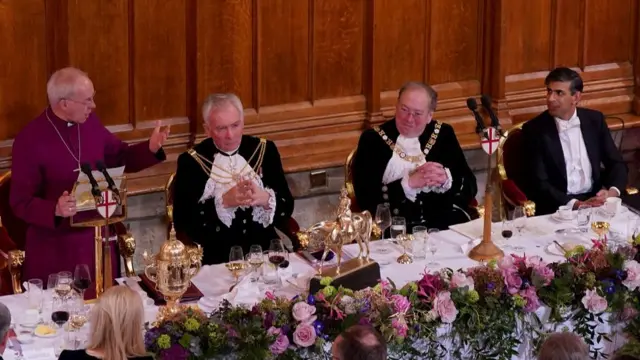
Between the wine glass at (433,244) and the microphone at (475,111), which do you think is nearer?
the microphone at (475,111)

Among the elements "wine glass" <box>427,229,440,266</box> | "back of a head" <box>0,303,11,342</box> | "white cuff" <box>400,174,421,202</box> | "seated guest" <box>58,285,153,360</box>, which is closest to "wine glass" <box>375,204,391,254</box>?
"wine glass" <box>427,229,440,266</box>

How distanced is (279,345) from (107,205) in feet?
3.17

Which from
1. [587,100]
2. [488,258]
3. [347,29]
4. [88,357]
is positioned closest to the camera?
[88,357]

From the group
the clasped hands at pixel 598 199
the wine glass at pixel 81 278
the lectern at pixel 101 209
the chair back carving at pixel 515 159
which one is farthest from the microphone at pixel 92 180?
the chair back carving at pixel 515 159

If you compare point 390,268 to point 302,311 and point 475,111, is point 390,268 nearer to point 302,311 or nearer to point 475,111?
point 475,111

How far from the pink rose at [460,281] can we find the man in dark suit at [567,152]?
209 cm

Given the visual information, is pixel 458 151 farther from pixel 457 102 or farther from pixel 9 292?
pixel 9 292

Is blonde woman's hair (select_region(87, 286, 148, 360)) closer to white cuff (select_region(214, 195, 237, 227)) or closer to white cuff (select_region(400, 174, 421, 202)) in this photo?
white cuff (select_region(214, 195, 237, 227))

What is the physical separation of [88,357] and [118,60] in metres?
3.00

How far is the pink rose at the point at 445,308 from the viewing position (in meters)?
5.48

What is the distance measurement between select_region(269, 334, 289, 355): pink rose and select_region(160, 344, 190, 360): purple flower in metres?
0.35

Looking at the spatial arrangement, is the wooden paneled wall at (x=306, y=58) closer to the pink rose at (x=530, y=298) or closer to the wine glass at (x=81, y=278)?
the wine glass at (x=81, y=278)

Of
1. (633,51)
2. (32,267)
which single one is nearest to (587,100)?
(633,51)

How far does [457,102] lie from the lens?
8.63m
